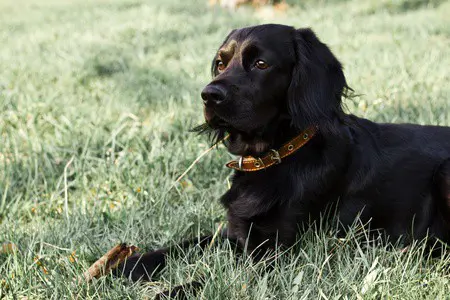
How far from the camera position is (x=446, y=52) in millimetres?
5352

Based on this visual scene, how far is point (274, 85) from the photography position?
7.06 ft

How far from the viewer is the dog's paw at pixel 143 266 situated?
6.93 ft

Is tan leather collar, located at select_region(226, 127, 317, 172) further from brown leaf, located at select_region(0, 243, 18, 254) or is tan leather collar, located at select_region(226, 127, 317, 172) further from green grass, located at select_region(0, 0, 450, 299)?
brown leaf, located at select_region(0, 243, 18, 254)

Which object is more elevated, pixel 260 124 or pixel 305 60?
pixel 305 60

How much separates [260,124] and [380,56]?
3537 millimetres

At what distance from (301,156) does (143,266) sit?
2.52 ft

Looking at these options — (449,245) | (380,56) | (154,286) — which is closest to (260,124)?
(154,286)

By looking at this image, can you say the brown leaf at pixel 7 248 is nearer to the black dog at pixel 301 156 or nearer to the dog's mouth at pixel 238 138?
the black dog at pixel 301 156

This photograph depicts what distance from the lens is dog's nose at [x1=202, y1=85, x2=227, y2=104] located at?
6.57 feet

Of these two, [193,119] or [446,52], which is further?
[446,52]

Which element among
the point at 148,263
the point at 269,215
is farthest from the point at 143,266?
the point at 269,215

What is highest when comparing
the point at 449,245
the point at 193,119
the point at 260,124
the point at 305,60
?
the point at 305,60

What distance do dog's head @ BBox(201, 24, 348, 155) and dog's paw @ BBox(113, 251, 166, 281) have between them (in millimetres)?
588

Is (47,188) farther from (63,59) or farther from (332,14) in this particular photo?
(332,14)
